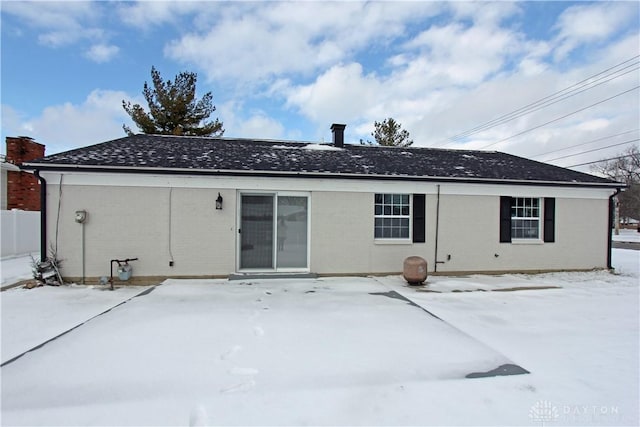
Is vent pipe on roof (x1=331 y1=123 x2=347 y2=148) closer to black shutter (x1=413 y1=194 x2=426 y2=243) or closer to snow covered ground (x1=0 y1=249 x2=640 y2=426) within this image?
black shutter (x1=413 y1=194 x2=426 y2=243)

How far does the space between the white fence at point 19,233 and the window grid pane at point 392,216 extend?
13.9m

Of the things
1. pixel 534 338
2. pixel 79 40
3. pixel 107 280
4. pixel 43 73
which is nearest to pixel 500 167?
pixel 534 338

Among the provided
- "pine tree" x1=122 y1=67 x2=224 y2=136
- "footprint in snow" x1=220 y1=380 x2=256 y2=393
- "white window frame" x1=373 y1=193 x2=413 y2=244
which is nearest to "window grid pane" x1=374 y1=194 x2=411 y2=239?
"white window frame" x1=373 y1=193 x2=413 y2=244

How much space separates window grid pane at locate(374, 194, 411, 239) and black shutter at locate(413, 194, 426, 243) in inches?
8.1

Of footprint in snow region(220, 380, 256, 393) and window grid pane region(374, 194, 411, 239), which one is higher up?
window grid pane region(374, 194, 411, 239)

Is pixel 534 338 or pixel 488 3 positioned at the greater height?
pixel 488 3

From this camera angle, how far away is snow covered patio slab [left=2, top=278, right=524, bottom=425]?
2.91 metres

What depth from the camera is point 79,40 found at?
1138 cm

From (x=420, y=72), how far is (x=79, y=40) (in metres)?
12.8

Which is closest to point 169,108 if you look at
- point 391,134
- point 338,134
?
point 338,134

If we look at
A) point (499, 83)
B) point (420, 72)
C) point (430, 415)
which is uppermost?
point (499, 83)

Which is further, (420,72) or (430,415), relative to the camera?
(420,72)

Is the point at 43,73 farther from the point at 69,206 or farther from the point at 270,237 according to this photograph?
the point at 270,237

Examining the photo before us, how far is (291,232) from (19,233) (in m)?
12.0
